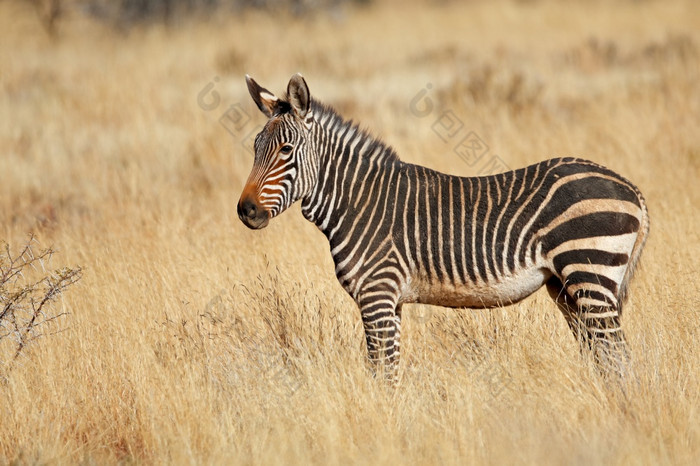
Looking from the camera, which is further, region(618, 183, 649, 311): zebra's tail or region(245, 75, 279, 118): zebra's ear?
region(245, 75, 279, 118): zebra's ear

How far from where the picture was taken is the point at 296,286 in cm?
668

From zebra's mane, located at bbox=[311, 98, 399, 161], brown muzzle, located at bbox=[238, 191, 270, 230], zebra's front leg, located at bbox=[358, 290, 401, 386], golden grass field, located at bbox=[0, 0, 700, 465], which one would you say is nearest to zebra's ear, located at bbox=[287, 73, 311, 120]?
zebra's mane, located at bbox=[311, 98, 399, 161]

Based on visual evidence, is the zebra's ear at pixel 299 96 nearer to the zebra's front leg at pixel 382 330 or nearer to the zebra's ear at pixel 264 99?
the zebra's ear at pixel 264 99

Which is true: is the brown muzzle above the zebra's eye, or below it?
below

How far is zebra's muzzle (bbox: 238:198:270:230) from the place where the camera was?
187 inches

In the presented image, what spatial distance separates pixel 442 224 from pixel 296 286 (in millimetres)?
2021

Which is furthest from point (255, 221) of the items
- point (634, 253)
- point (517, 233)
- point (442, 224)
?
point (634, 253)

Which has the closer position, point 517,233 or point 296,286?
point 517,233

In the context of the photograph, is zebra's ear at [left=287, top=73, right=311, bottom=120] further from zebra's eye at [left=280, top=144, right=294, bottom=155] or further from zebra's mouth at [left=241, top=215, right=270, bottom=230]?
zebra's mouth at [left=241, top=215, right=270, bottom=230]

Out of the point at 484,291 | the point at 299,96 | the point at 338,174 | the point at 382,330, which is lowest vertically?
the point at 382,330

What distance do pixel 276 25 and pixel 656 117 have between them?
37.5ft

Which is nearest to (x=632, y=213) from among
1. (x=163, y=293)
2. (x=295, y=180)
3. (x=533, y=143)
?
(x=295, y=180)

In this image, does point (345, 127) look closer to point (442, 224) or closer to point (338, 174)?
point (338, 174)

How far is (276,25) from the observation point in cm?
1975
